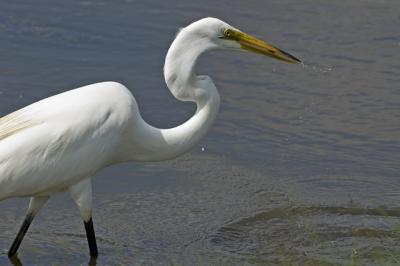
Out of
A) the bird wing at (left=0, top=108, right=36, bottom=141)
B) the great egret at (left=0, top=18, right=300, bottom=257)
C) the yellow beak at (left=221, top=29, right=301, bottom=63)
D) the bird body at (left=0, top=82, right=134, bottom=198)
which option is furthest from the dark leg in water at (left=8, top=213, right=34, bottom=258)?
the yellow beak at (left=221, top=29, right=301, bottom=63)

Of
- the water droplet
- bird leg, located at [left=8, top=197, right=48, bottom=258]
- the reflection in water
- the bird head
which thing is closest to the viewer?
the bird head

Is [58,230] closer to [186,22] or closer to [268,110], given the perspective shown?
[268,110]

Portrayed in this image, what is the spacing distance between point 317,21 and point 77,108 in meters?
4.74

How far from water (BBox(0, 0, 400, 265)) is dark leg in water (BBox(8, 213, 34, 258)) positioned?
0.09 metres

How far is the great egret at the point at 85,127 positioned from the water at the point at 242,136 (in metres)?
0.54

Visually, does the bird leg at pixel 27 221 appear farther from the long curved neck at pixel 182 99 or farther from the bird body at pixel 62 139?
the long curved neck at pixel 182 99

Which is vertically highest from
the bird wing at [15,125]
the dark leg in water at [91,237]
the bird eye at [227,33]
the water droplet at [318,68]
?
the bird eye at [227,33]

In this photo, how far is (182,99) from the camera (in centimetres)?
648

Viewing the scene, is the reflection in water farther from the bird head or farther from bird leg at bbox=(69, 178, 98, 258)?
the bird head

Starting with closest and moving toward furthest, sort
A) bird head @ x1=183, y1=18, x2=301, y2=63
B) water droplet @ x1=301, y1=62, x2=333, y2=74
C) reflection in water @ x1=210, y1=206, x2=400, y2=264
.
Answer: bird head @ x1=183, y1=18, x2=301, y2=63
reflection in water @ x1=210, y1=206, x2=400, y2=264
water droplet @ x1=301, y1=62, x2=333, y2=74

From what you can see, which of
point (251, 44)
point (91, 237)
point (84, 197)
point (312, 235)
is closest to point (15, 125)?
point (84, 197)

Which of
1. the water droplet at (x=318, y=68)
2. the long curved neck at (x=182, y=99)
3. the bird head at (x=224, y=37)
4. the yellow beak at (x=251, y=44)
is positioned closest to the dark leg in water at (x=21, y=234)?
the long curved neck at (x=182, y=99)

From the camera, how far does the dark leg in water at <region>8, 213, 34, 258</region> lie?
6574mm

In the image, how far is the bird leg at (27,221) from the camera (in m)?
6.57
